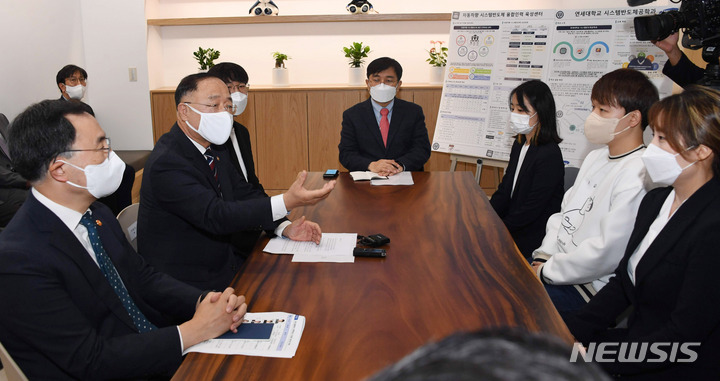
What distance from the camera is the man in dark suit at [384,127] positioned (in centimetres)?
367

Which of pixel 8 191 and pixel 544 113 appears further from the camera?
pixel 8 191

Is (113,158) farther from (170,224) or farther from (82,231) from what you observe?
(170,224)

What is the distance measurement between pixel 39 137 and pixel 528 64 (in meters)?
3.60

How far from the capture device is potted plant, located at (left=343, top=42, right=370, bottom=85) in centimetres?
532

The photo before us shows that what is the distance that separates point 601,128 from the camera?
2238 millimetres

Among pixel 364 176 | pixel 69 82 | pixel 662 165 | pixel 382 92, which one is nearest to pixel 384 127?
pixel 382 92

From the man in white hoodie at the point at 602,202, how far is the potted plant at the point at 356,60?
3.34 metres

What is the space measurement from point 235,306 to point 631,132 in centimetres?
182

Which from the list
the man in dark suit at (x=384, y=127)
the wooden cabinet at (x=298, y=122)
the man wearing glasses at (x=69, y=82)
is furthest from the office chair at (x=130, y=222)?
the wooden cabinet at (x=298, y=122)

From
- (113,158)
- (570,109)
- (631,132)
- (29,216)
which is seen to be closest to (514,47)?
(570,109)

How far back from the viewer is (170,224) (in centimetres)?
208

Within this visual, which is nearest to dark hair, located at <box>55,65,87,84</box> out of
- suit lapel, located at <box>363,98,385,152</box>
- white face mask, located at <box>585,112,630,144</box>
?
suit lapel, located at <box>363,98,385,152</box>

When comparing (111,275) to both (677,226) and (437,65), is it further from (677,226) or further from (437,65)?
(437,65)

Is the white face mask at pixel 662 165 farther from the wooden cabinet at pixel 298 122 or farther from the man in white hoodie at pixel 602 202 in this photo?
the wooden cabinet at pixel 298 122
